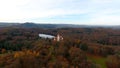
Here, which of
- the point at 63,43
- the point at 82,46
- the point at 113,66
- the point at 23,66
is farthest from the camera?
the point at 82,46

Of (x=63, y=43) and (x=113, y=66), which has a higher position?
(x=63, y=43)

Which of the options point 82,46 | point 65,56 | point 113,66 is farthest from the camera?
point 82,46

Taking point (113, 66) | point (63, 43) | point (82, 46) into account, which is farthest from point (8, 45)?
point (113, 66)

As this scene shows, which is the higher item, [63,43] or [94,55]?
[63,43]

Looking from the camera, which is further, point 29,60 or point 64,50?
point 64,50

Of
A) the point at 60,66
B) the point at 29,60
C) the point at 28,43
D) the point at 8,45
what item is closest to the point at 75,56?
the point at 60,66

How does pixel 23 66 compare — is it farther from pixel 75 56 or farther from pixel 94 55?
pixel 94 55

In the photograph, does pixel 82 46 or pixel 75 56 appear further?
pixel 82 46

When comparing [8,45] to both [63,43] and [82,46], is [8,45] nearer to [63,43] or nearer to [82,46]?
[63,43]

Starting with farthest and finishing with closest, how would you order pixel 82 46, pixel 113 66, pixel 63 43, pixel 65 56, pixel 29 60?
pixel 82 46, pixel 63 43, pixel 65 56, pixel 113 66, pixel 29 60
